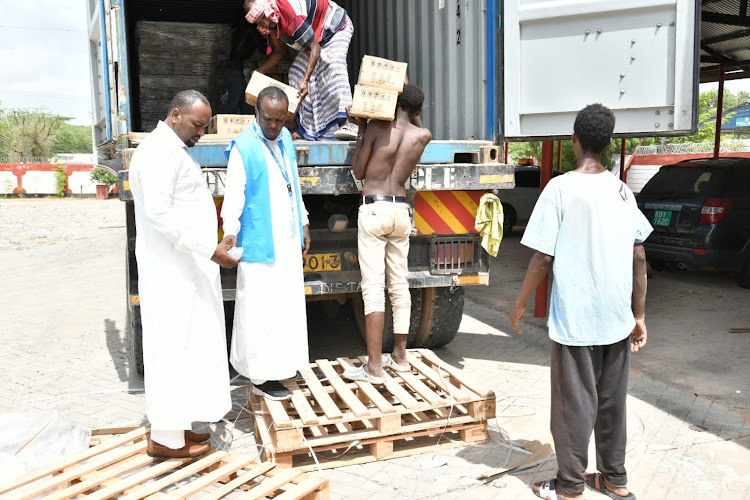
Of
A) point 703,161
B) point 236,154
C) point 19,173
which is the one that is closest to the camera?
point 236,154

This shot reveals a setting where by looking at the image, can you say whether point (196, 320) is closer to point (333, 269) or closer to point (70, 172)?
point (333, 269)

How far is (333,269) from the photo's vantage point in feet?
14.5

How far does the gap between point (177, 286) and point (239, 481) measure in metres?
0.92

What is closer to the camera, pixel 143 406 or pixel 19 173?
pixel 143 406

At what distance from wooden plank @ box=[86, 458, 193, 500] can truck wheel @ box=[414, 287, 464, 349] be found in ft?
7.40

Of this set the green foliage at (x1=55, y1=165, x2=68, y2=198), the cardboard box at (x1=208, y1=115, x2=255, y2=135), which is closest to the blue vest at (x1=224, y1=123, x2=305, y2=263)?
the cardboard box at (x1=208, y1=115, x2=255, y2=135)

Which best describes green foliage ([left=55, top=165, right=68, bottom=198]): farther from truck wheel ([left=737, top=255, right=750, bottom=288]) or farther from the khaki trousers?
the khaki trousers

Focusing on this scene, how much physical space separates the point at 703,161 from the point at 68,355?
7515mm

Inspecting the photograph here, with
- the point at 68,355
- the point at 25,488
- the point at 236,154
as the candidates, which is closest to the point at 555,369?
the point at 236,154

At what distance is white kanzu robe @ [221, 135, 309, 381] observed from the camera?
12.2 ft

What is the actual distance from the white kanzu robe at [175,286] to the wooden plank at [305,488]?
0.61 meters

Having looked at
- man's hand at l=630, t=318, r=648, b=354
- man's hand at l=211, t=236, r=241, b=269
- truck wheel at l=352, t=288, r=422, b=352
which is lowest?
truck wheel at l=352, t=288, r=422, b=352

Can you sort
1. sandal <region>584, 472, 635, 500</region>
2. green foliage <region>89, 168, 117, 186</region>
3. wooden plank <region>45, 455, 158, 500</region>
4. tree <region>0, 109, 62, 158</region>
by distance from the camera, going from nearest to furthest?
wooden plank <region>45, 455, 158, 500</region>, sandal <region>584, 472, 635, 500</region>, green foliage <region>89, 168, 117, 186</region>, tree <region>0, 109, 62, 158</region>

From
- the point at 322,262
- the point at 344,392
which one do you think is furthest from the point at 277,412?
the point at 322,262
